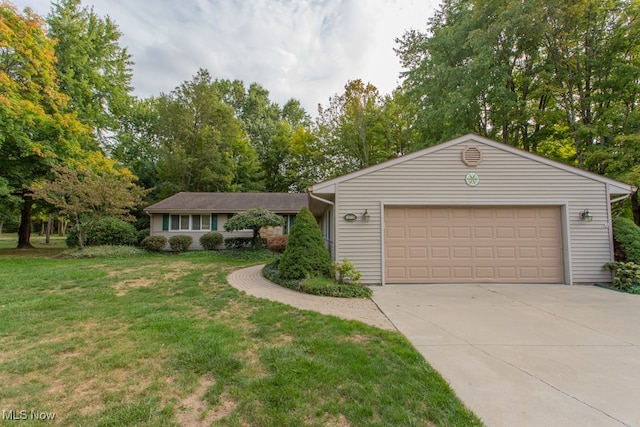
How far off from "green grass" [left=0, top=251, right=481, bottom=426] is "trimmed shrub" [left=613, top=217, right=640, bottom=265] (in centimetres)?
771

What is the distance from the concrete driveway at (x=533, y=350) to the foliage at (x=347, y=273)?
35.6 inches

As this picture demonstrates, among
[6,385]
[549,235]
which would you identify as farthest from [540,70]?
[6,385]

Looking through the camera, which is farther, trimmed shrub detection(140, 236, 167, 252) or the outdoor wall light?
trimmed shrub detection(140, 236, 167, 252)

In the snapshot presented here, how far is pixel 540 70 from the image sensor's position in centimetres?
1242

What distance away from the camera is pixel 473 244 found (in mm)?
7523

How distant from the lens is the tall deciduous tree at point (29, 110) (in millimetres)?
11195

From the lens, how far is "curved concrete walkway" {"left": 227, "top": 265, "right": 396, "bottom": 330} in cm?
462

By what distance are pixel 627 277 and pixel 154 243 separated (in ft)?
61.3

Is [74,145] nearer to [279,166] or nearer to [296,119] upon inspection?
[279,166]

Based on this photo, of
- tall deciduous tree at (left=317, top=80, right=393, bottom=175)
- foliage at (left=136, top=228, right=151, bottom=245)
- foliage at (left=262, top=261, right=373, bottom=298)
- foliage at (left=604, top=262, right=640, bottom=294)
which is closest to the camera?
foliage at (left=262, top=261, right=373, bottom=298)

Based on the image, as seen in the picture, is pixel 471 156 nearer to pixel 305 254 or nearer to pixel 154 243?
pixel 305 254

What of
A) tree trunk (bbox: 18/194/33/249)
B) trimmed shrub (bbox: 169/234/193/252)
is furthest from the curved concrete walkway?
tree trunk (bbox: 18/194/33/249)

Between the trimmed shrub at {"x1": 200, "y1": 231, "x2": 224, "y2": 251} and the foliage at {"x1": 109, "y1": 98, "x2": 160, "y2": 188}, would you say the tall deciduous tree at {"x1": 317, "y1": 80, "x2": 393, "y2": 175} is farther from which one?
the foliage at {"x1": 109, "y1": 98, "x2": 160, "y2": 188}

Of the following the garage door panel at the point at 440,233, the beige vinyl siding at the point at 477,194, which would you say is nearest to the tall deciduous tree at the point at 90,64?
the beige vinyl siding at the point at 477,194
